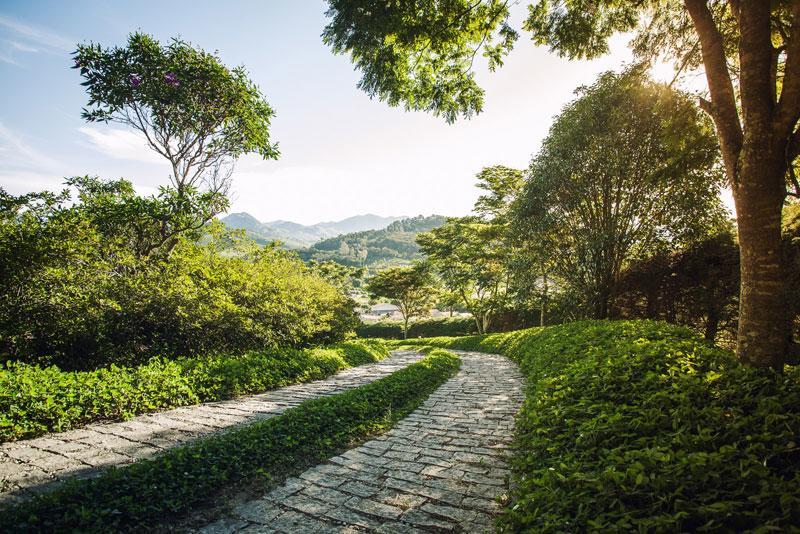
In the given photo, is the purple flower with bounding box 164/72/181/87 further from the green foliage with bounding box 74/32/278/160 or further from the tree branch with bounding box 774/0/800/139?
the tree branch with bounding box 774/0/800/139

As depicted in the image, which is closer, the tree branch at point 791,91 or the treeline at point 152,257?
the tree branch at point 791,91

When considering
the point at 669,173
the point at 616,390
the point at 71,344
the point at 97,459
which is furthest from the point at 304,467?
the point at 669,173

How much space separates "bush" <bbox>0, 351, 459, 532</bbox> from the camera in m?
2.59

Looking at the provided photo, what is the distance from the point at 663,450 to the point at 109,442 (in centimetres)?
597

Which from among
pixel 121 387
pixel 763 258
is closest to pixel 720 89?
pixel 763 258

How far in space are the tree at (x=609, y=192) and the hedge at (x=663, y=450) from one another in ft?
24.9

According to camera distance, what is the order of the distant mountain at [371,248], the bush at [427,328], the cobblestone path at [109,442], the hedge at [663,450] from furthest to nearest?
the distant mountain at [371,248] → the bush at [427,328] → the cobblestone path at [109,442] → the hedge at [663,450]

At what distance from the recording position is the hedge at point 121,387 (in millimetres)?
4328

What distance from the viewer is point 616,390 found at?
163 inches

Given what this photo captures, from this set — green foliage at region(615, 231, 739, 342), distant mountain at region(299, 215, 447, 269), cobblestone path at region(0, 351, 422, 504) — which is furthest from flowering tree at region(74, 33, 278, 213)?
distant mountain at region(299, 215, 447, 269)

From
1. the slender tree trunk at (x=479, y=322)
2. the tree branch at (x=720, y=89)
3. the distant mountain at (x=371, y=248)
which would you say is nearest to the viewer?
the tree branch at (x=720, y=89)

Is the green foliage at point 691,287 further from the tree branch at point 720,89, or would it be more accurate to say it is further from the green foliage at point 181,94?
the green foliage at point 181,94

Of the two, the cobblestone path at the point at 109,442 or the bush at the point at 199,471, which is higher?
→ the bush at the point at 199,471

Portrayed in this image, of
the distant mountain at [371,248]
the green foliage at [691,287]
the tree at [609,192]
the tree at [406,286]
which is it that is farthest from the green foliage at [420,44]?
the distant mountain at [371,248]
